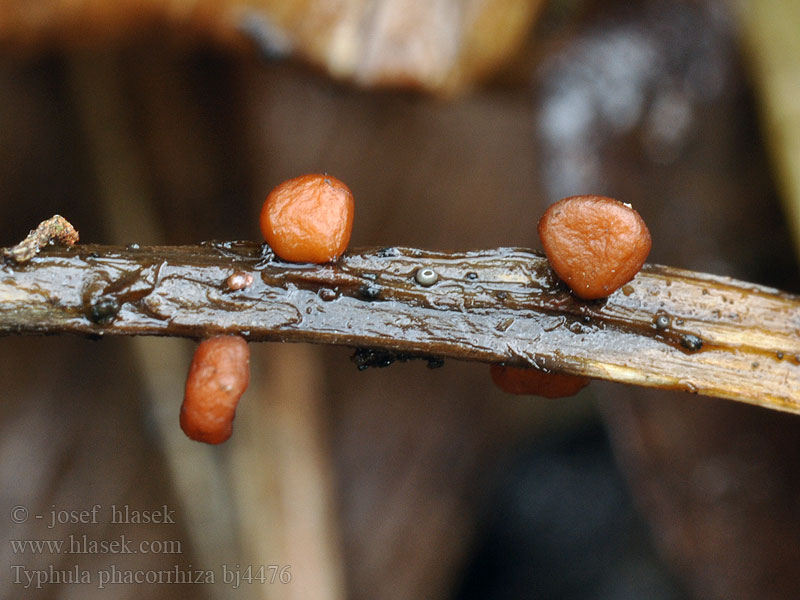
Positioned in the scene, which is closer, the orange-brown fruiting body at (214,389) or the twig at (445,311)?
the orange-brown fruiting body at (214,389)

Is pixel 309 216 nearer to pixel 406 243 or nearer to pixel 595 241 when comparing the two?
pixel 595 241

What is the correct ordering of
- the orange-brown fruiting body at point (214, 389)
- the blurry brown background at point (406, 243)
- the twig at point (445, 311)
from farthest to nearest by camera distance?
the blurry brown background at point (406, 243)
the twig at point (445, 311)
the orange-brown fruiting body at point (214, 389)

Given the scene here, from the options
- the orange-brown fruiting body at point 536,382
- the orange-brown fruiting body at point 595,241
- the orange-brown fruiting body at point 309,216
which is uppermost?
the orange-brown fruiting body at point 309,216

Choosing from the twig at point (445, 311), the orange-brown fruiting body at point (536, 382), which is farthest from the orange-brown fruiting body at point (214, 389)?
the orange-brown fruiting body at point (536, 382)

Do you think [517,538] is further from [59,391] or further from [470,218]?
[59,391]

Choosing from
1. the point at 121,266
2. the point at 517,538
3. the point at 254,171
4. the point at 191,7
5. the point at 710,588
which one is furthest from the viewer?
the point at 517,538

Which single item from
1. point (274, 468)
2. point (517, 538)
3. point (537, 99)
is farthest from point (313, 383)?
point (537, 99)

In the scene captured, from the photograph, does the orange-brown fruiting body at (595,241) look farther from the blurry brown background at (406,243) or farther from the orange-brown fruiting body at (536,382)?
the blurry brown background at (406,243)
